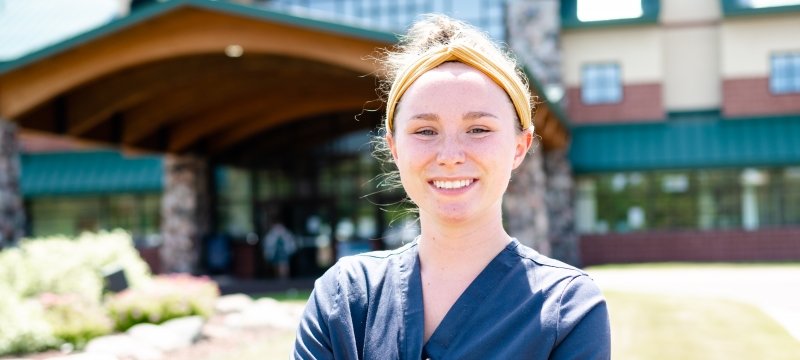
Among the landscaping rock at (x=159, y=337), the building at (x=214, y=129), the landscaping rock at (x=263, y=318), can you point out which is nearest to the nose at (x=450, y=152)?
the landscaping rock at (x=159, y=337)

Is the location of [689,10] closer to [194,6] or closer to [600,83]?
[600,83]

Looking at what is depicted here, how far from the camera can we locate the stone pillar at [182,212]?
22109 millimetres

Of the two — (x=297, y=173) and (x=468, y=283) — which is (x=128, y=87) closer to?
(x=297, y=173)

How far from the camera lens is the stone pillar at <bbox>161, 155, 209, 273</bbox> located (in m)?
22.1

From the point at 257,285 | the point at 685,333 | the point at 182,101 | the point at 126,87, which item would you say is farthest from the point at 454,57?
A: the point at 257,285

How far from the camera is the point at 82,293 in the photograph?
10.7 metres

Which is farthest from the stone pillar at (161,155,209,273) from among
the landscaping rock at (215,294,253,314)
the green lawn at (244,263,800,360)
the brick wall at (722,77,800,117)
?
the brick wall at (722,77,800,117)

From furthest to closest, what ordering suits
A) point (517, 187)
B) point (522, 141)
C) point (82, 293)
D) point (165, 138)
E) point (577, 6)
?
point (577, 6) → point (165, 138) → point (517, 187) → point (82, 293) → point (522, 141)

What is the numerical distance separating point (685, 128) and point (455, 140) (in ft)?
69.0

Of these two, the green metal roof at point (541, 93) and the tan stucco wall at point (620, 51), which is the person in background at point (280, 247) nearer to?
the green metal roof at point (541, 93)

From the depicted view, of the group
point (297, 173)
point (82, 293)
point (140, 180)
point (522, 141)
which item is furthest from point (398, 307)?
point (140, 180)

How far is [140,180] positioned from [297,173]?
5.33 meters

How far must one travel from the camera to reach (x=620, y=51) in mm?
22125

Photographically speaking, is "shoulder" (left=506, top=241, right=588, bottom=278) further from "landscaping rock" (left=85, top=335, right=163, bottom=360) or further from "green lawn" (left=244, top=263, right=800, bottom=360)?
"landscaping rock" (left=85, top=335, right=163, bottom=360)
